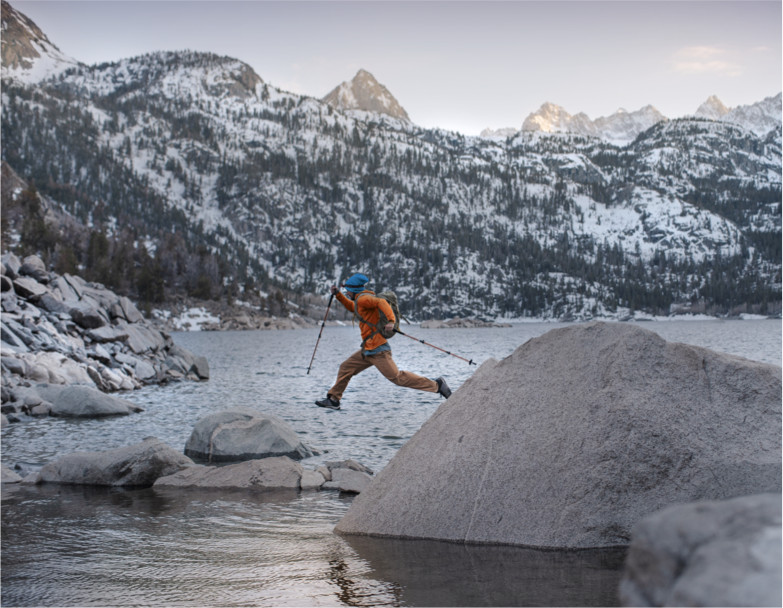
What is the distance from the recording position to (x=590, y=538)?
7.28 metres

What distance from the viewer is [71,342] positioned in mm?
31188

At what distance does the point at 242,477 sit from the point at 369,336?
3.97 metres

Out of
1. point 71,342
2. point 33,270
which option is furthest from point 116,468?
point 33,270

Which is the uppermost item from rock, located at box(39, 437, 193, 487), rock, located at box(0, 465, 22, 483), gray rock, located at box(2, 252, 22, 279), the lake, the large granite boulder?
gray rock, located at box(2, 252, 22, 279)

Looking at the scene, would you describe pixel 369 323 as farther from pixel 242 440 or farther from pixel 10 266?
pixel 10 266

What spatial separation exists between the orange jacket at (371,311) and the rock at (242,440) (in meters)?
5.30

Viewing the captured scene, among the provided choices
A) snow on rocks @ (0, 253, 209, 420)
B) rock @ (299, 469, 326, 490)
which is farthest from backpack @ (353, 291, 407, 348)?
snow on rocks @ (0, 253, 209, 420)

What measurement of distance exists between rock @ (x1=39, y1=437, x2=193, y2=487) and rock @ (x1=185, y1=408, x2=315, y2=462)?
2.51 meters

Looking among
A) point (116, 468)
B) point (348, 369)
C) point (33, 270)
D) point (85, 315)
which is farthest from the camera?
point (33, 270)

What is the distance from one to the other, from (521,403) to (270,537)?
157 inches

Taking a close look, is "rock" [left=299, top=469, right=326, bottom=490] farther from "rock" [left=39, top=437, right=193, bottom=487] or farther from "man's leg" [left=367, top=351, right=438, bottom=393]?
"rock" [left=39, top=437, right=193, bottom=487]

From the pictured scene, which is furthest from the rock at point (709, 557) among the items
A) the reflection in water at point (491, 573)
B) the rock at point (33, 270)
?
the rock at point (33, 270)

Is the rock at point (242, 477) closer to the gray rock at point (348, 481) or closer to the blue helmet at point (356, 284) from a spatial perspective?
the gray rock at point (348, 481)

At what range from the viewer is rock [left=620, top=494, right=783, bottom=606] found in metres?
1.81
